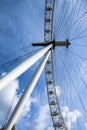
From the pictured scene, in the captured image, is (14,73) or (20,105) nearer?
(14,73)

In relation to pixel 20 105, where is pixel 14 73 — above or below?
above

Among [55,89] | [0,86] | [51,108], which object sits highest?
[0,86]

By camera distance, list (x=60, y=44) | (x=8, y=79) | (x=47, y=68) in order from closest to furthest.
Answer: (x=8, y=79) → (x=60, y=44) → (x=47, y=68)

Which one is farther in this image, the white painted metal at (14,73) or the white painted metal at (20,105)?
the white painted metal at (20,105)

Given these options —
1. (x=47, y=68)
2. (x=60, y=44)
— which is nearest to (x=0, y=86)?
(x=60, y=44)

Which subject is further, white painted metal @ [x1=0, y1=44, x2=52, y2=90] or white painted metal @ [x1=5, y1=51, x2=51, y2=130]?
white painted metal @ [x1=5, y1=51, x2=51, y2=130]

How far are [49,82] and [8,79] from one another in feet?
134

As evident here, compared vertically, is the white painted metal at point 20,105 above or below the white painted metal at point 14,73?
below

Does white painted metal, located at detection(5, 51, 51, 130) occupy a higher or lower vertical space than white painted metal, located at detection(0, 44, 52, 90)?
lower

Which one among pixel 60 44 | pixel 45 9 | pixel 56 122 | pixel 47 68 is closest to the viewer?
pixel 60 44

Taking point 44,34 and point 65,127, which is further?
point 65,127

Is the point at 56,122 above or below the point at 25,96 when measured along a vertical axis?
below

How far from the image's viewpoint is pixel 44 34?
2250 inches

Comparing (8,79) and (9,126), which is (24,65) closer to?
(8,79)
